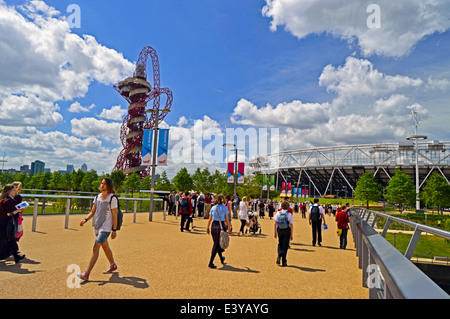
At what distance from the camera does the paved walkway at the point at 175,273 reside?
17.2 feet

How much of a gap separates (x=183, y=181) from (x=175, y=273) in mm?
57597

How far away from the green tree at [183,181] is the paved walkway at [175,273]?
172 feet

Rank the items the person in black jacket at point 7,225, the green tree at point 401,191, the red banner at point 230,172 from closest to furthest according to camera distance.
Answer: the person in black jacket at point 7,225, the red banner at point 230,172, the green tree at point 401,191

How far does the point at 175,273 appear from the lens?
6594 millimetres

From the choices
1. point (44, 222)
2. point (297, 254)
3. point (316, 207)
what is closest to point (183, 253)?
point (297, 254)

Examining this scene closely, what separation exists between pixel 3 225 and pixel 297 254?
311 inches

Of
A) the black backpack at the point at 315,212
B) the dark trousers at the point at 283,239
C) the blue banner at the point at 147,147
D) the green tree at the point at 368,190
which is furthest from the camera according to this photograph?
the green tree at the point at 368,190

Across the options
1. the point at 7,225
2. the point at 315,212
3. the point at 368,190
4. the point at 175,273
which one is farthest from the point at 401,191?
the point at 7,225

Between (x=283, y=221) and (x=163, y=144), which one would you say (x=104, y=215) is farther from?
(x=163, y=144)

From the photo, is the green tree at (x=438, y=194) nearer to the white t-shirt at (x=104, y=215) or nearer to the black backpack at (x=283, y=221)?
the black backpack at (x=283, y=221)

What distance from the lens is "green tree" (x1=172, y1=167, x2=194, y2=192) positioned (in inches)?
2489

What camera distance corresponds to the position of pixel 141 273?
6.52 metres

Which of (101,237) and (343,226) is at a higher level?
(101,237)

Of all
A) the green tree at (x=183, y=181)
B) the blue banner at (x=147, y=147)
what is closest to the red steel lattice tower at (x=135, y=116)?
the green tree at (x=183, y=181)
